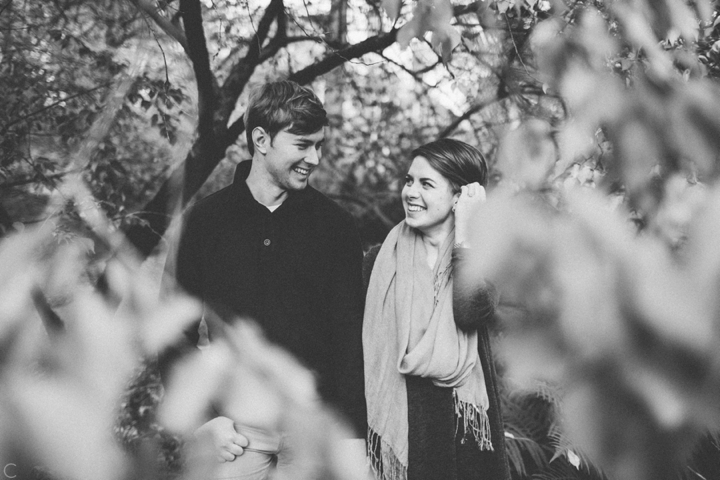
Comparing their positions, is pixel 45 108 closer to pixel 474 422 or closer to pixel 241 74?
pixel 241 74

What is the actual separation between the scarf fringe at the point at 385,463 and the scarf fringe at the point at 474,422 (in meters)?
0.22

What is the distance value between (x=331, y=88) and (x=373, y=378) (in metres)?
3.38

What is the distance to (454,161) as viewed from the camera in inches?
76.9

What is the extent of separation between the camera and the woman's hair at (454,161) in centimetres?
195

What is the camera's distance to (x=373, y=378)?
76.1 inches

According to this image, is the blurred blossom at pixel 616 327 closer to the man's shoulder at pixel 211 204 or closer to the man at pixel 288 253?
the man at pixel 288 253

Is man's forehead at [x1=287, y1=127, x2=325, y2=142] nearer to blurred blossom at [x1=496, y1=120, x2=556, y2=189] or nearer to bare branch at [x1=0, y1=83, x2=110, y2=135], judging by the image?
blurred blossom at [x1=496, y1=120, x2=556, y2=189]

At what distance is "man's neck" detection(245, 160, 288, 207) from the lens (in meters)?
1.85

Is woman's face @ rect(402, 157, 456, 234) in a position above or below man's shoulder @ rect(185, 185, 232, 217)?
above

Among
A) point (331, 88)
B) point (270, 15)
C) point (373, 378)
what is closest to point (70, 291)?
point (373, 378)

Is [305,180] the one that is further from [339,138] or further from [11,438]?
[339,138]

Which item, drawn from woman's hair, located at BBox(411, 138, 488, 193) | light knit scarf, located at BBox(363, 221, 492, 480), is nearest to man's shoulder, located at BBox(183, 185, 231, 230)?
light knit scarf, located at BBox(363, 221, 492, 480)

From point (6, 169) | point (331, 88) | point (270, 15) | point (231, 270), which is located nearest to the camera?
point (231, 270)

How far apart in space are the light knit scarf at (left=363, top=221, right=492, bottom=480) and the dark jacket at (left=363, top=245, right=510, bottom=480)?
32 millimetres
